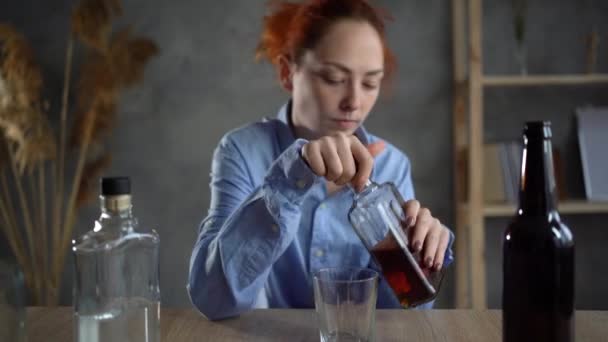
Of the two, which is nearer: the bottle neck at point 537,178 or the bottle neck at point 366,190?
the bottle neck at point 537,178

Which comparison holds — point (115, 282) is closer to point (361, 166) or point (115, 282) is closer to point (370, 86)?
point (361, 166)

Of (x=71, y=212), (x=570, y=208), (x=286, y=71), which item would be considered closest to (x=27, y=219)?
(x=71, y=212)

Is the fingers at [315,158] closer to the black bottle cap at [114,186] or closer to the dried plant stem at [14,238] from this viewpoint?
the black bottle cap at [114,186]

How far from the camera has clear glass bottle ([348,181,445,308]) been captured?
2.72 ft

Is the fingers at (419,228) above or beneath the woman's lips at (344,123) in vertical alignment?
beneath

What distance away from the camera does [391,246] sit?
834 millimetres

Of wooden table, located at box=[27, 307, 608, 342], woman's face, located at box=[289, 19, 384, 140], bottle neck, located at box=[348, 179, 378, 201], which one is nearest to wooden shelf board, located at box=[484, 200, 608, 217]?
woman's face, located at box=[289, 19, 384, 140]

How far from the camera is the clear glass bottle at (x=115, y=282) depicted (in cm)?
74

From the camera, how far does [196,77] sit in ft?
8.39

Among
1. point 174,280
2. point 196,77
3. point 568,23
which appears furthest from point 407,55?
point 174,280

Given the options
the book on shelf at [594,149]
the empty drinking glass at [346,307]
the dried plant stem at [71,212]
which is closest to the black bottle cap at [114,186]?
the empty drinking glass at [346,307]

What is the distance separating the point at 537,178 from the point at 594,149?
6.27 feet

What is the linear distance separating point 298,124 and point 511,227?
2.52ft

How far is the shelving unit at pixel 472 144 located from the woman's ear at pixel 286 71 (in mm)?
972
